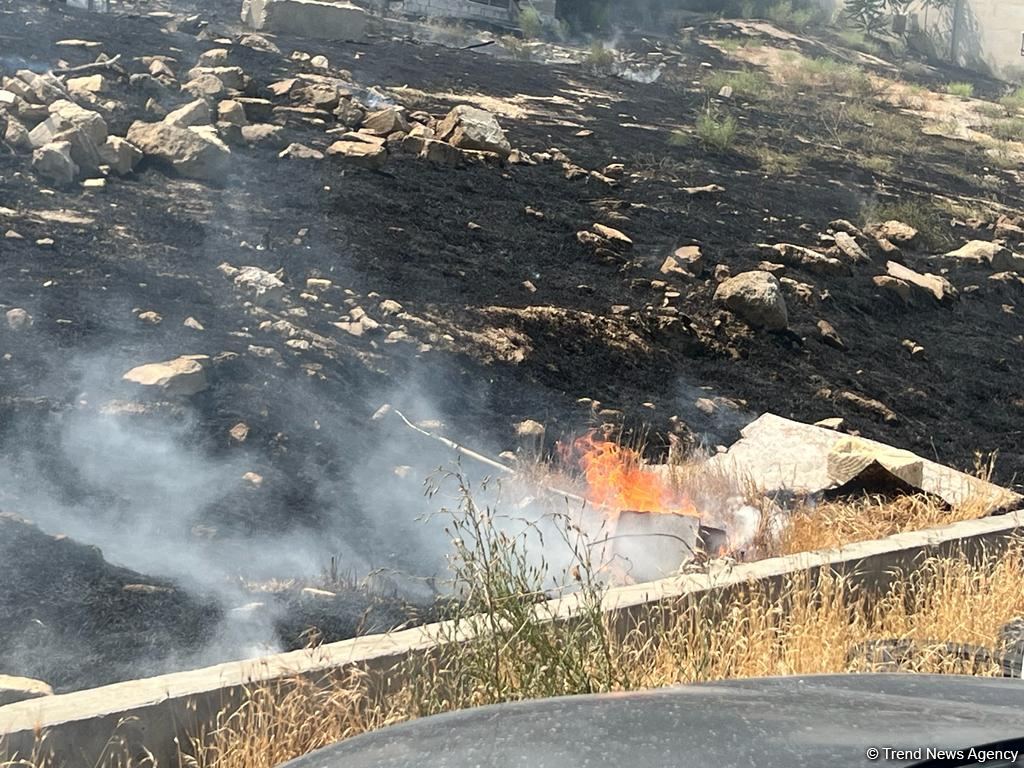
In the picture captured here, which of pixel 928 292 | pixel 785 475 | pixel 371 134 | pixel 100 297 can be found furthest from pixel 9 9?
pixel 785 475

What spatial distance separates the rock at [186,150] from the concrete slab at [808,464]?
524 cm

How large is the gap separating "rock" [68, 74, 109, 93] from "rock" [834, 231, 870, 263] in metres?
7.47

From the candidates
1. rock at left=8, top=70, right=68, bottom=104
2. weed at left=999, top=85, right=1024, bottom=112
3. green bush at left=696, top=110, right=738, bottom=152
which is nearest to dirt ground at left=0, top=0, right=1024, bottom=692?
rock at left=8, top=70, right=68, bottom=104

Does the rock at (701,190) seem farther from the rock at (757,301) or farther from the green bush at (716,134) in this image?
the rock at (757,301)

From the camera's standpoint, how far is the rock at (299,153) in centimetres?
1027

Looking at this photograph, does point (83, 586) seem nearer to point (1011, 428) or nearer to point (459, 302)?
point (459, 302)

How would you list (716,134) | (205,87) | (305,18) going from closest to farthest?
(205,87) → (716,134) → (305,18)

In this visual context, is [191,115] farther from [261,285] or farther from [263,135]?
[261,285]

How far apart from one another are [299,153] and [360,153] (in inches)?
23.4

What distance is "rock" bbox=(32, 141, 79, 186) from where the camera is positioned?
8438 mm

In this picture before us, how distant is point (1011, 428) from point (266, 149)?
682 centimetres

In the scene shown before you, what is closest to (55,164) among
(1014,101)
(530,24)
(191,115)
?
(191,115)

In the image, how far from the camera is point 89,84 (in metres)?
11.0

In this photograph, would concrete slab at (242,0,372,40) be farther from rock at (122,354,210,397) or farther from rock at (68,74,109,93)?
rock at (122,354,210,397)
